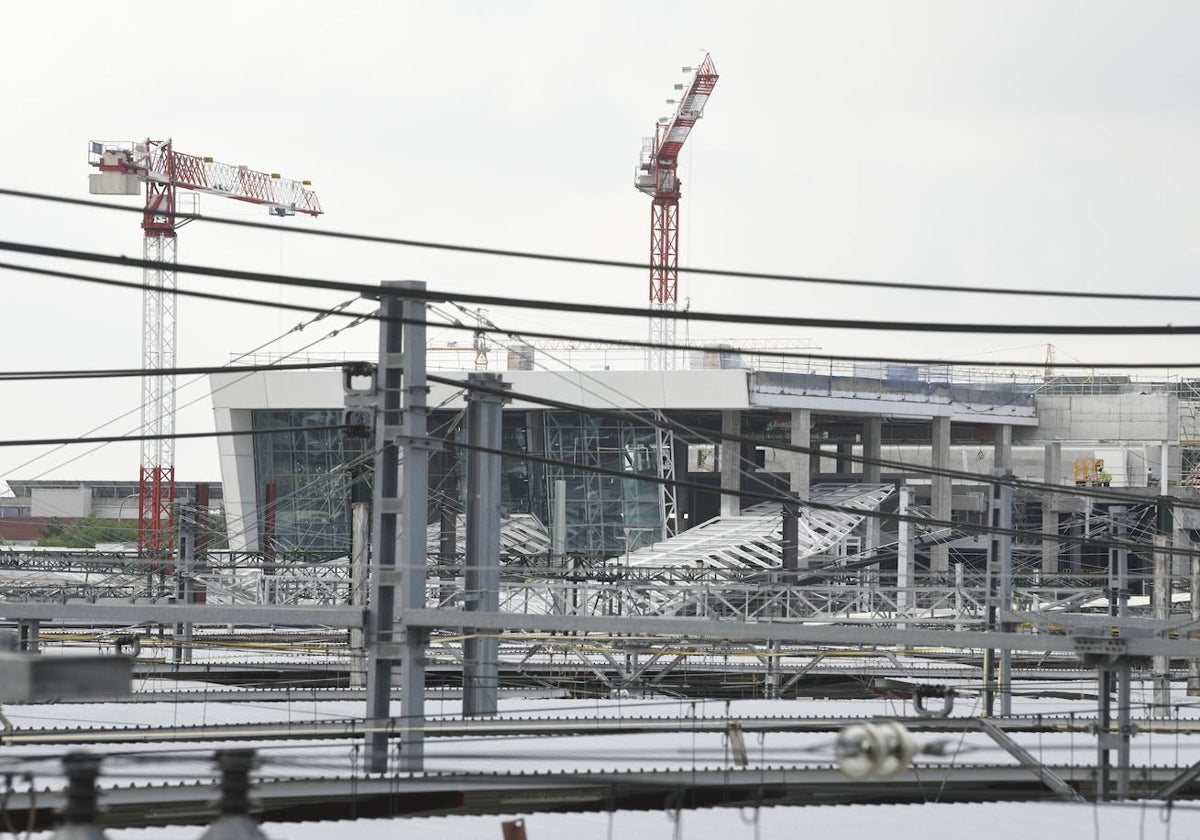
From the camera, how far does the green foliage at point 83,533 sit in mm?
85938

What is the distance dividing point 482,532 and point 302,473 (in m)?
45.3

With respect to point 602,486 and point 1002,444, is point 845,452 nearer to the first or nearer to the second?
point 1002,444

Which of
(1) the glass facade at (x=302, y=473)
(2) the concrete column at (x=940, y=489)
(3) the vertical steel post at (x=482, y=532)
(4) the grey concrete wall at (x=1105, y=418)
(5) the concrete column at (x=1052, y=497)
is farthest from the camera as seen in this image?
(4) the grey concrete wall at (x=1105, y=418)

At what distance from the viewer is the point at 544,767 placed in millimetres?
17750

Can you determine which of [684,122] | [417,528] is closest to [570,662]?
[417,528]

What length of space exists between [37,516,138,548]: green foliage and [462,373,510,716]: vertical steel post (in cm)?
6672

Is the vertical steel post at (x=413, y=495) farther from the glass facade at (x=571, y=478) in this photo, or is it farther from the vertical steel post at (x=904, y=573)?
the glass facade at (x=571, y=478)

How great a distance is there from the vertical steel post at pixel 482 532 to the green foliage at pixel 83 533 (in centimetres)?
6672

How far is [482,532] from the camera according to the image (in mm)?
19594

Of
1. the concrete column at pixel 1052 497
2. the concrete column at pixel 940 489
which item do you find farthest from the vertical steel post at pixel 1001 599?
the concrete column at pixel 1052 497

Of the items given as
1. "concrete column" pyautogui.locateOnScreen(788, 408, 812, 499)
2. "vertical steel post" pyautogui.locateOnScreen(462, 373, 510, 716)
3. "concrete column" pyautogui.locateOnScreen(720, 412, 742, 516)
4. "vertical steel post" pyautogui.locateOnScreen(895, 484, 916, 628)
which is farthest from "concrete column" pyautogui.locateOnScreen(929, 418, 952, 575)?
"vertical steel post" pyautogui.locateOnScreen(462, 373, 510, 716)

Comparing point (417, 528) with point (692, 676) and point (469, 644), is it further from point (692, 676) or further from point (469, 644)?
point (692, 676)

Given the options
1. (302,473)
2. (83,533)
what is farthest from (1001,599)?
(83,533)

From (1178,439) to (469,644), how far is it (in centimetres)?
5377
